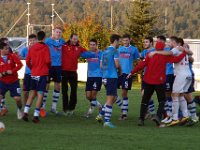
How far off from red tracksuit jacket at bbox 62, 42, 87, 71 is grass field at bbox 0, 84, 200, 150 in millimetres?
1452

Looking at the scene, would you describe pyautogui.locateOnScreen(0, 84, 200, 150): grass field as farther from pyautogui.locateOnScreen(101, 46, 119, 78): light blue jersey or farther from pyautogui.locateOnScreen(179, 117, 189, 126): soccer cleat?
pyautogui.locateOnScreen(101, 46, 119, 78): light blue jersey

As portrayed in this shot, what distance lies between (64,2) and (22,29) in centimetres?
1789

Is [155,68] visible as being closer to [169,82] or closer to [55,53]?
[169,82]

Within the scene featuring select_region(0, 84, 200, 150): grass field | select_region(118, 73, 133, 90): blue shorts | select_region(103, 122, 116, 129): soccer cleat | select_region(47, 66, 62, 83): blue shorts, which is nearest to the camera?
select_region(0, 84, 200, 150): grass field

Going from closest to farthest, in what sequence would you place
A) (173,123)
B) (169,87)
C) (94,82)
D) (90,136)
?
(90,136), (173,123), (169,87), (94,82)

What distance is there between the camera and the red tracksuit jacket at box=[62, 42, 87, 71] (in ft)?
55.8

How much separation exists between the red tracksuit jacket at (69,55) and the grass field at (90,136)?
1.45 m

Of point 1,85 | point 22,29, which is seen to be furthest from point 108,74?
point 22,29

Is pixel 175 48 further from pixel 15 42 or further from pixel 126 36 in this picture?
pixel 15 42

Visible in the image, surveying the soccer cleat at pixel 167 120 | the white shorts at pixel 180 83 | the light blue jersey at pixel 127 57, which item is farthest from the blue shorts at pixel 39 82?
the white shorts at pixel 180 83

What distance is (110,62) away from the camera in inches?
576

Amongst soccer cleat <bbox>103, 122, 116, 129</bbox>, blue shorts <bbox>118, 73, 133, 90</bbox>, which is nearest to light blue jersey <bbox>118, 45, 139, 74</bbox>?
blue shorts <bbox>118, 73, 133, 90</bbox>

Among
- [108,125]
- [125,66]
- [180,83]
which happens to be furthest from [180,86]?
[125,66]

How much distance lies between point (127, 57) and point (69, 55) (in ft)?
4.83
